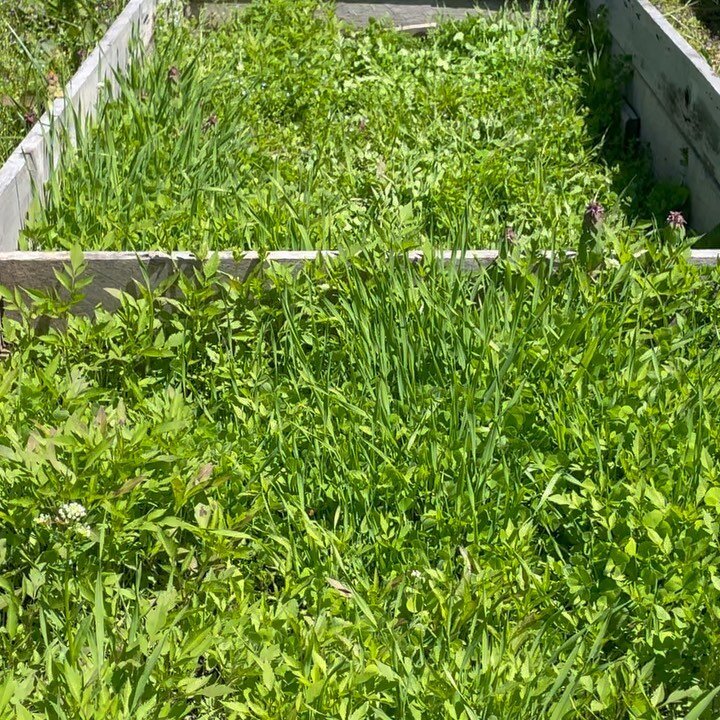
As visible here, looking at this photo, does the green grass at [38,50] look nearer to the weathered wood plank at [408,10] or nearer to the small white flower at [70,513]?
the weathered wood plank at [408,10]

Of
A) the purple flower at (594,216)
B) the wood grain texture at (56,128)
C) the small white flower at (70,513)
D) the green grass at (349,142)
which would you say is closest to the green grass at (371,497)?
the small white flower at (70,513)

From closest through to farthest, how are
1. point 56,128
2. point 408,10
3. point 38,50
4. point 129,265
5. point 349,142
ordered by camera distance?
point 129,265 < point 56,128 < point 349,142 < point 38,50 < point 408,10

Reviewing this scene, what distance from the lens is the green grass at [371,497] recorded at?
2029mm

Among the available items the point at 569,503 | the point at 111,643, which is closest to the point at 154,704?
the point at 111,643

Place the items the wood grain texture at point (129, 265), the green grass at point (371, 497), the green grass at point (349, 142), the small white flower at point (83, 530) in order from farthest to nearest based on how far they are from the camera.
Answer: the green grass at point (349, 142), the wood grain texture at point (129, 265), the small white flower at point (83, 530), the green grass at point (371, 497)

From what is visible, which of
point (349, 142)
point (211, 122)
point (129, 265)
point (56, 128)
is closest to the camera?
point (129, 265)

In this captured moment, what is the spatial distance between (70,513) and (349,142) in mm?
2962

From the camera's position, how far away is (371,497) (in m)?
2.54

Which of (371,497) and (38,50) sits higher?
(38,50)

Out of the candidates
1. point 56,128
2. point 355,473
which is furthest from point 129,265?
point 355,473

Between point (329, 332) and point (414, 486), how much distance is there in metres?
0.83

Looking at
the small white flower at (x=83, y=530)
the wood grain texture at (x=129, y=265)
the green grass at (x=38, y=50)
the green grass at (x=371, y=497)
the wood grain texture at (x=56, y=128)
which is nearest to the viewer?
the green grass at (x=371, y=497)

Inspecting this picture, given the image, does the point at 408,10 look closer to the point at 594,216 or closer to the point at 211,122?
the point at 211,122

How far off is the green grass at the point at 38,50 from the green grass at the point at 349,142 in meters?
0.34
